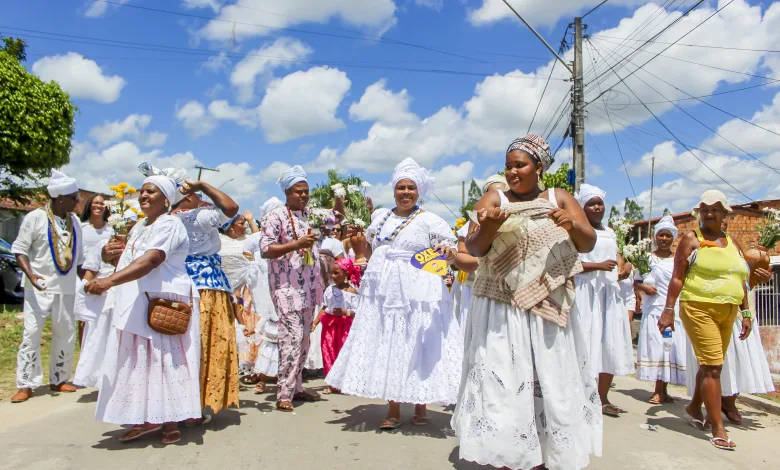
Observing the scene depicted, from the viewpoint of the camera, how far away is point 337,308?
285 inches

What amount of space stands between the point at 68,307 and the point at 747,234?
68.0ft

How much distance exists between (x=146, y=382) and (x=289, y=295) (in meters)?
1.77

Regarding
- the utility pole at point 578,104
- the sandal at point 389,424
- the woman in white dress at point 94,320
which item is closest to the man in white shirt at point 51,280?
the woman in white dress at point 94,320

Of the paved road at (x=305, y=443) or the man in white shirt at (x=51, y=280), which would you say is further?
the man in white shirt at (x=51, y=280)

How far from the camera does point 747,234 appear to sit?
20.0 meters

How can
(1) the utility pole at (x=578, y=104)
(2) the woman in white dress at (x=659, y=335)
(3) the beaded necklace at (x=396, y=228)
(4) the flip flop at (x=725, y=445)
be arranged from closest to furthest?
(4) the flip flop at (x=725, y=445) < (3) the beaded necklace at (x=396, y=228) < (2) the woman in white dress at (x=659, y=335) < (1) the utility pole at (x=578, y=104)

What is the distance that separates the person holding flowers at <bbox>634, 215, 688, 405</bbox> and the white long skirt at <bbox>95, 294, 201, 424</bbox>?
518 centimetres

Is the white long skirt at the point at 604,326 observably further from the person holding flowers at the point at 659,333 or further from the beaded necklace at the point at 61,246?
the beaded necklace at the point at 61,246

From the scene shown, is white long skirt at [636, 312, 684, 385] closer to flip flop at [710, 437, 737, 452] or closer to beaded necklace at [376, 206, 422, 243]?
flip flop at [710, 437, 737, 452]

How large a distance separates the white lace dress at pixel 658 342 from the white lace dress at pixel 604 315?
1.10 meters

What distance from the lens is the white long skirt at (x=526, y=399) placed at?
342 centimetres

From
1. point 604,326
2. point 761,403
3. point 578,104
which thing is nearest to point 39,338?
point 604,326

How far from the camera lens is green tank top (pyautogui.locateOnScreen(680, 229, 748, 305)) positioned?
16.8 ft

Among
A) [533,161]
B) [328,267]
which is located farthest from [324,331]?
[533,161]
